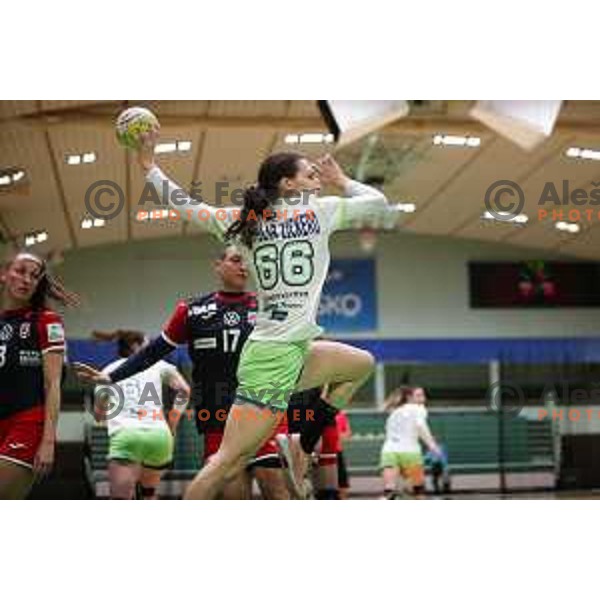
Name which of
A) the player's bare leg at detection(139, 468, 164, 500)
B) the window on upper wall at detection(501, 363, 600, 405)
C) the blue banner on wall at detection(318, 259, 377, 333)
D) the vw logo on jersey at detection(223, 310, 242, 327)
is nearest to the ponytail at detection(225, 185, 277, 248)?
the vw logo on jersey at detection(223, 310, 242, 327)

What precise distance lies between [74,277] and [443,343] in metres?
6.79

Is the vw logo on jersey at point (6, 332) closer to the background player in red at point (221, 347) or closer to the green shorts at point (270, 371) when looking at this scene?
the background player in red at point (221, 347)

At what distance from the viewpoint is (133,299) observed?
36.5 ft

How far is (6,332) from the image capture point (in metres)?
5.43

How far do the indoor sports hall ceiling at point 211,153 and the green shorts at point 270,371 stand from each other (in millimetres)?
2318

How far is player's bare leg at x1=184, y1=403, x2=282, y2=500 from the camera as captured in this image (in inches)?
175

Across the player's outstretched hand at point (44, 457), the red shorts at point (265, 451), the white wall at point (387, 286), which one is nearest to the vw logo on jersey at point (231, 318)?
the red shorts at point (265, 451)

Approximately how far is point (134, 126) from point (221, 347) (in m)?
1.21

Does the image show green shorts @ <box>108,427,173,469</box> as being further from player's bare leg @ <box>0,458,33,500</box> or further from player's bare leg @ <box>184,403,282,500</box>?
player's bare leg @ <box>184,403,282,500</box>

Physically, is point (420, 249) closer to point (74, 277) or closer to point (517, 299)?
point (517, 299)

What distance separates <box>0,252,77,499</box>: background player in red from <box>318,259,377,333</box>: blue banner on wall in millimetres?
7370

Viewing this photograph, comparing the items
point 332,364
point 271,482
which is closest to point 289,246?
point 332,364
